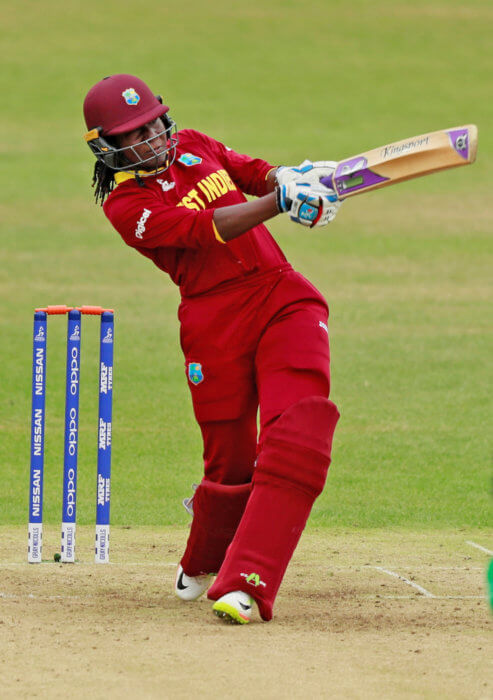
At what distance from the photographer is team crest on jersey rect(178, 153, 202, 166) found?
4223mm

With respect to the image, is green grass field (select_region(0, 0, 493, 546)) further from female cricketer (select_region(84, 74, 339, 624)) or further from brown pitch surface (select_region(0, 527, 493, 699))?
female cricketer (select_region(84, 74, 339, 624))

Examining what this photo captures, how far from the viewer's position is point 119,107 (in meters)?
4.06

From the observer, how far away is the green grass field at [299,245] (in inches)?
292

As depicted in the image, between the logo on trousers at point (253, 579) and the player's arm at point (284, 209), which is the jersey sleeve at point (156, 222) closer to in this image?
the player's arm at point (284, 209)

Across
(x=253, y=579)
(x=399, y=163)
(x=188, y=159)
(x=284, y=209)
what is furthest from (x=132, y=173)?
(x=253, y=579)

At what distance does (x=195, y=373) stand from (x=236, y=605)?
2.60ft

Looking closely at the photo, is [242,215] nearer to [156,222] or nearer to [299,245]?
[156,222]

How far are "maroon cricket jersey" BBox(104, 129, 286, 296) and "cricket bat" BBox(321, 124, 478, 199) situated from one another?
404 millimetres

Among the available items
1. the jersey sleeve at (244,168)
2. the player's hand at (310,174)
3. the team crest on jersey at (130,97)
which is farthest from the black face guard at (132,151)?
the player's hand at (310,174)

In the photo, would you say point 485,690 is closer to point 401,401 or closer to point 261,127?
point 401,401

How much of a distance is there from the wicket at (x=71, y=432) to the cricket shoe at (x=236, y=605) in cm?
116

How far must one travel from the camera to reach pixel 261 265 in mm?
4133

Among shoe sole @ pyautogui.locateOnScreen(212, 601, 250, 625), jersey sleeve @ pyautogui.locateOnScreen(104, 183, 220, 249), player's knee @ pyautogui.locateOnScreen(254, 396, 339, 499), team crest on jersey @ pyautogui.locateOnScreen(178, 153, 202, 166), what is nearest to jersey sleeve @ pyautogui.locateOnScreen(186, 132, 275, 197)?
team crest on jersey @ pyautogui.locateOnScreen(178, 153, 202, 166)

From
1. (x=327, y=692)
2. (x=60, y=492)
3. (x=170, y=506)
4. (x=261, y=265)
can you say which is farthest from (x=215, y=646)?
(x=60, y=492)
